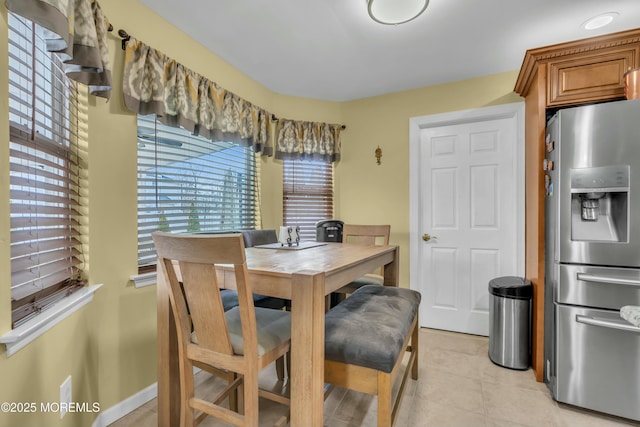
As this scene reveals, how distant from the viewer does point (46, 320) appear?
3.69ft

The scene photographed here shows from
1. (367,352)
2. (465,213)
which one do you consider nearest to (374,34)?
(465,213)

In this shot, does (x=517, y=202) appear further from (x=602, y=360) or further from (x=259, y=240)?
(x=259, y=240)

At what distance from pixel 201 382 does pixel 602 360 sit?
257 centimetres

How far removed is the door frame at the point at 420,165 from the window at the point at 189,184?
1.71m

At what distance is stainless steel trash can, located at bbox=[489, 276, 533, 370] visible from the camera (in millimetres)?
2232

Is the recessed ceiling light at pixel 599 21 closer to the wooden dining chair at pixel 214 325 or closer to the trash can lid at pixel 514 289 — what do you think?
the trash can lid at pixel 514 289

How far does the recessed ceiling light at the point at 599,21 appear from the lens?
197cm

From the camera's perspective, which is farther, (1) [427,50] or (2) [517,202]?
(2) [517,202]

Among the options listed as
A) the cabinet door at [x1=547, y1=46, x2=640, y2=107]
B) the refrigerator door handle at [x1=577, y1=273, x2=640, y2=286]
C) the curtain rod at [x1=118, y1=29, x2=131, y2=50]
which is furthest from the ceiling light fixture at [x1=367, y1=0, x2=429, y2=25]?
the refrigerator door handle at [x1=577, y1=273, x2=640, y2=286]

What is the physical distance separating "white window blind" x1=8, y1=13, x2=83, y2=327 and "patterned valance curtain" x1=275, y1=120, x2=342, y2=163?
1.92 m

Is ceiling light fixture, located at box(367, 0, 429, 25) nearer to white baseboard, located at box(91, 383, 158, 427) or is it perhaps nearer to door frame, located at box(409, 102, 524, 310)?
door frame, located at box(409, 102, 524, 310)

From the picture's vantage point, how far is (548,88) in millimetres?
2035

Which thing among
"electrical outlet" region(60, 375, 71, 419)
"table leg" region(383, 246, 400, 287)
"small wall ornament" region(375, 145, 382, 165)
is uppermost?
"small wall ornament" region(375, 145, 382, 165)

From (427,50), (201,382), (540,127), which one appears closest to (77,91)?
(201,382)
